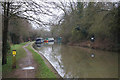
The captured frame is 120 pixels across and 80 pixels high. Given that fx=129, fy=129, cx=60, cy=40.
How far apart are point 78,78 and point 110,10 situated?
30.9 ft

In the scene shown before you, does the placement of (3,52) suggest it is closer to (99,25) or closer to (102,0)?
(102,0)

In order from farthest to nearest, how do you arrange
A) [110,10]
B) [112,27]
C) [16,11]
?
[112,27]
[110,10]
[16,11]

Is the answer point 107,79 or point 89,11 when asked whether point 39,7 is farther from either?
point 89,11

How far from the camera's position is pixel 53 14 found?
7559 mm

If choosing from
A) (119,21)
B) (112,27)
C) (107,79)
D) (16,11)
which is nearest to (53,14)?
(16,11)

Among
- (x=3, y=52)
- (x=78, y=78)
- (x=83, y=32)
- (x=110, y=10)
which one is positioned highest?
(x=110, y=10)

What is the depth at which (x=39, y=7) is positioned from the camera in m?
7.54

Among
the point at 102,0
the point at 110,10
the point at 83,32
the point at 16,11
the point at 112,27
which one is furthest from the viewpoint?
the point at 83,32

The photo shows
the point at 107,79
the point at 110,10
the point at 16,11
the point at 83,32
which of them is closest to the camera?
the point at 107,79

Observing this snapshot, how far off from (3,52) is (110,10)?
1142 centimetres

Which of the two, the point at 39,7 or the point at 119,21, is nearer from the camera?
the point at 39,7

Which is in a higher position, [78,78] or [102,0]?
[102,0]

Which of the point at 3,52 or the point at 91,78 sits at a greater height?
the point at 3,52

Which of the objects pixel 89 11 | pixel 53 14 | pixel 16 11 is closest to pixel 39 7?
pixel 53 14
